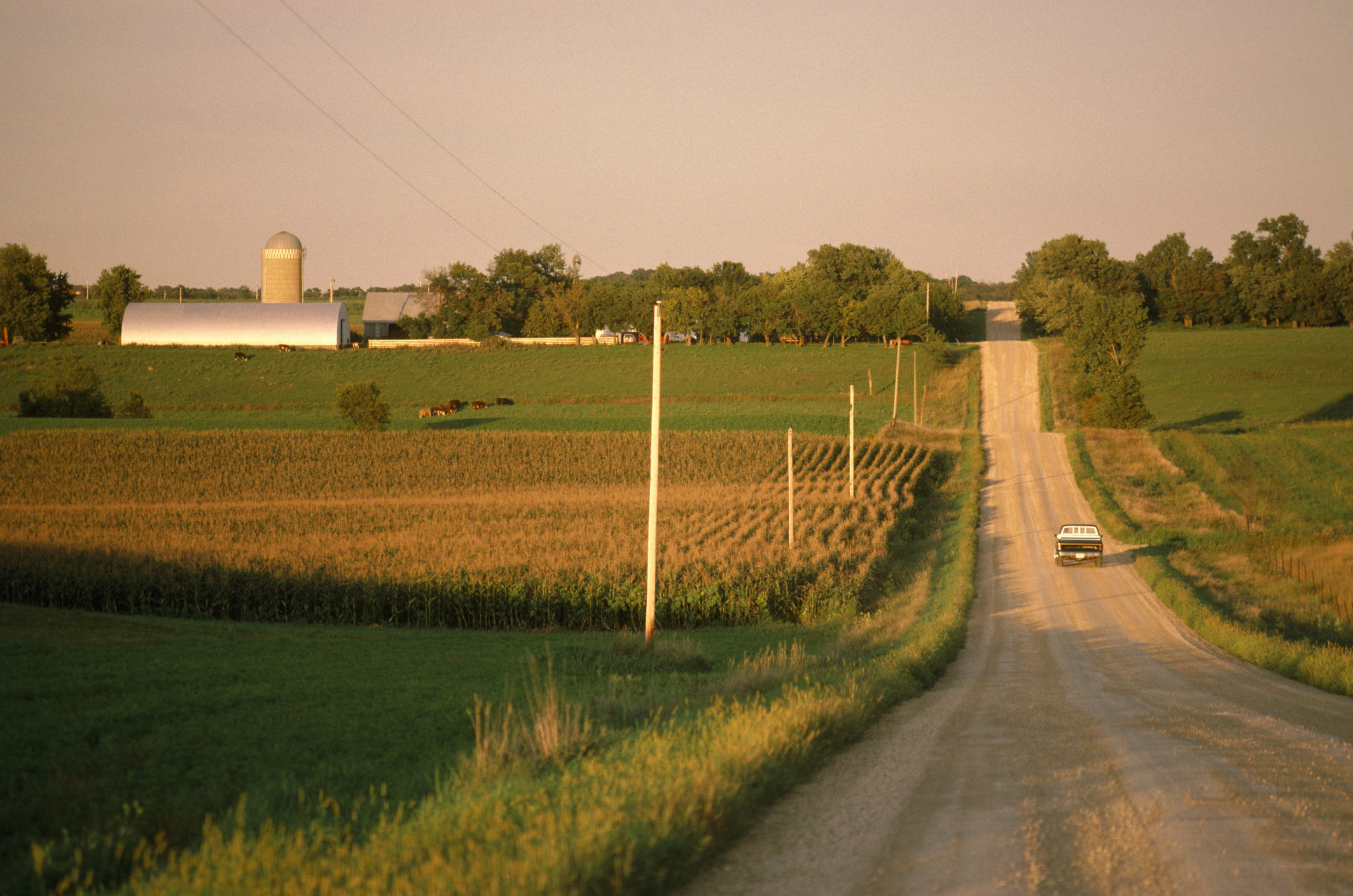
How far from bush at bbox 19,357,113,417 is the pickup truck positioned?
228 ft

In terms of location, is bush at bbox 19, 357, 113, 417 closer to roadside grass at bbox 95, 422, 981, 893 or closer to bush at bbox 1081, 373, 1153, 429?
bush at bbox 1081, 373, 1153, 429

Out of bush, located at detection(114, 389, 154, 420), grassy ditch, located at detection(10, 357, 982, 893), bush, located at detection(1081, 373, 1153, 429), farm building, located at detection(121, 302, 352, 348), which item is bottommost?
grassy ditch, located at detection(10, 357, 982, 893)

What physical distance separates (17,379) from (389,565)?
79949 millimetres

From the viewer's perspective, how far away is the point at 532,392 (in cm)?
9331

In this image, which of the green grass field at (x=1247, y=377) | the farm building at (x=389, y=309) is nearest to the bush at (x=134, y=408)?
the farm building at (x=389, y=309)

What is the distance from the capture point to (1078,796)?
9438mm

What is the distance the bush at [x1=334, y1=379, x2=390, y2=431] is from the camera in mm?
69312

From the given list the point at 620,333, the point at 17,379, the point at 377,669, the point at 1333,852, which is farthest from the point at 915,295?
the point at 1333,852

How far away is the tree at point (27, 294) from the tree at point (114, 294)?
998cm

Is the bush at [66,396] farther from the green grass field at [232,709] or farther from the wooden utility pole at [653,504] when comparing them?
the wooden utility pole at [653,504]

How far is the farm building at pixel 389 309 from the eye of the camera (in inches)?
5281

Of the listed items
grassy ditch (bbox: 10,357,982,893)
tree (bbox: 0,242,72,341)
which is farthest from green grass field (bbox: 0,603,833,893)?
tree (bbox: 0,242,72,341)

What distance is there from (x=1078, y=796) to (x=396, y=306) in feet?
473

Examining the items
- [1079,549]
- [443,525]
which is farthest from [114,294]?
[1079,549]
